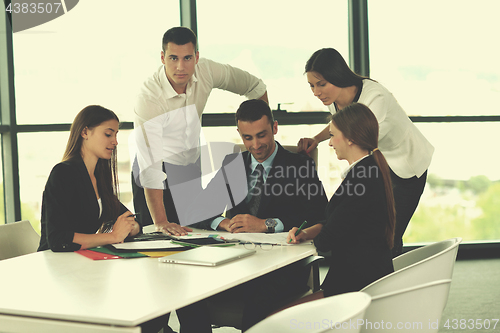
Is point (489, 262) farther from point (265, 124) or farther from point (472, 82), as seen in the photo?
point (265, 124)

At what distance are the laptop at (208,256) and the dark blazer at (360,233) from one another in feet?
1.04

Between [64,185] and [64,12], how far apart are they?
2520mm

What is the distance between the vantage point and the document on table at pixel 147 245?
1.69 meters

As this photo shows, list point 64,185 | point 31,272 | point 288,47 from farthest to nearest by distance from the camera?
point 288,47
point 64,185
point 31,272

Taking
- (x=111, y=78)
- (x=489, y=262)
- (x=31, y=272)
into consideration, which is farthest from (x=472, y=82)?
(x=31, y=272)

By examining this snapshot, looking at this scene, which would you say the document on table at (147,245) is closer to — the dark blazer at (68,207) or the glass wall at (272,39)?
the dark blazer at (68,207)

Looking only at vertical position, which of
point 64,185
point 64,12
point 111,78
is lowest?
point 64,185

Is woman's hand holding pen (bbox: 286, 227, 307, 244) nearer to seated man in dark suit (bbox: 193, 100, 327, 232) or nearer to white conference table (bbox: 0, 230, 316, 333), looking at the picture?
white conference table (bbox: 0, 230, 316, 333)

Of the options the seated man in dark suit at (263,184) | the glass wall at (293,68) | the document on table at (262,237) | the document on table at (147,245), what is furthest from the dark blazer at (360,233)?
the glass wall at (293,68)

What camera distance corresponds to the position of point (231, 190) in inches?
94.0

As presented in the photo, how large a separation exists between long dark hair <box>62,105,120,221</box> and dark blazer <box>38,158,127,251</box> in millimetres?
37

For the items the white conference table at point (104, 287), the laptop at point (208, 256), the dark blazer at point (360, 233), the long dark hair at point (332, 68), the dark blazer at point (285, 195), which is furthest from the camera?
the long dark hair at point (332, 68)

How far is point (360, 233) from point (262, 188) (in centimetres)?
70

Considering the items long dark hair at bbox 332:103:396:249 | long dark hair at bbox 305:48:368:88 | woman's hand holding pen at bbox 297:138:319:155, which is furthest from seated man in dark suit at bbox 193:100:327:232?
long dark hair at bbox 332:103:396:249
